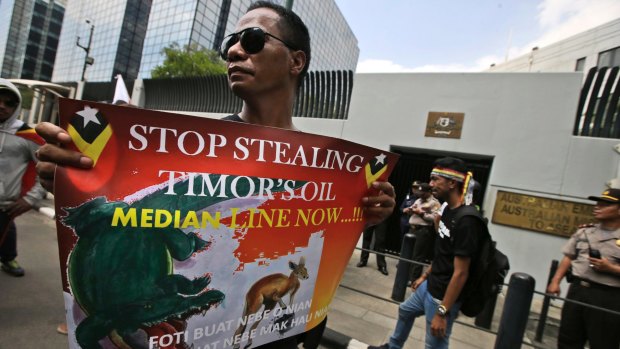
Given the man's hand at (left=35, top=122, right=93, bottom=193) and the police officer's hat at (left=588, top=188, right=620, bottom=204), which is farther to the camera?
the police officer's hat at (left=588, top=188, right=620, bottom=204)

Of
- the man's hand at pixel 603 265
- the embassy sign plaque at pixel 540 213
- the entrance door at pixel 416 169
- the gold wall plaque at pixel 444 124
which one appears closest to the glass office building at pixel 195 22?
the entrance door at pixel 416 169

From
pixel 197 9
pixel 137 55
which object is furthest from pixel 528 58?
Answer: pixel 137 55

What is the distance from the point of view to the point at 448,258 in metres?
2.70

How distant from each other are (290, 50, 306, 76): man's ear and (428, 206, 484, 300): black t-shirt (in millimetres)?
1874

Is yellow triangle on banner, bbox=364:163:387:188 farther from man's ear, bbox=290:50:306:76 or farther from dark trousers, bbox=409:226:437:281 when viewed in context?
dark trousers, bbox=409:226:437:281

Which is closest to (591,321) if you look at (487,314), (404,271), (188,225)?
(487,314)

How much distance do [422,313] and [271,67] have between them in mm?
2791

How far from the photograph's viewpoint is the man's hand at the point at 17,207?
287 cm

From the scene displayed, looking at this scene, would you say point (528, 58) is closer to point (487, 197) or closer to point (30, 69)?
point (487, 197)

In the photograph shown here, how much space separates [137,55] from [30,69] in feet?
109

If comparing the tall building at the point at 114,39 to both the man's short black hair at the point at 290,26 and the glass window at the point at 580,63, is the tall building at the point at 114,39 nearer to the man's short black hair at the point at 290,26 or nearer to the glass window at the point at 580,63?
the glass window at the point at 580,63

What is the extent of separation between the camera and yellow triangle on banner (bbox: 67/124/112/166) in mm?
729

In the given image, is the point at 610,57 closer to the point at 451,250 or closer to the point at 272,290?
the point at 451,250

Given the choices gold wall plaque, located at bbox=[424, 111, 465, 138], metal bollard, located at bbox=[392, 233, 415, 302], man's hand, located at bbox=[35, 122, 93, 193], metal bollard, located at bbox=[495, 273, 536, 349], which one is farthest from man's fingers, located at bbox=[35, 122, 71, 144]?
gold wall plaque, located at bbox=[424, 111, 465, 138]
